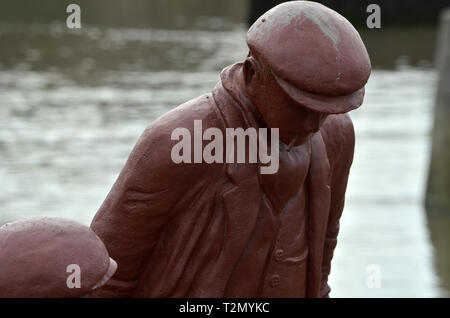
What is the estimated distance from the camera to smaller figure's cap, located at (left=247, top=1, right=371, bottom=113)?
2.53 meters

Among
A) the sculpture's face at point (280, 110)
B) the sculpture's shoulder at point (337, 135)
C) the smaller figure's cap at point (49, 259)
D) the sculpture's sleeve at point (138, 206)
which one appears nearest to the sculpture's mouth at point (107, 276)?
the smaller figure's cap at point (49, 259)

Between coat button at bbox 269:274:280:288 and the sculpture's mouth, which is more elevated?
the sculpture's mouth

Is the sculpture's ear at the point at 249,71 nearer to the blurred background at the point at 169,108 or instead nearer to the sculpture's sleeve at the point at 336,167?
the sculpture's sleeve at the point at 336,167

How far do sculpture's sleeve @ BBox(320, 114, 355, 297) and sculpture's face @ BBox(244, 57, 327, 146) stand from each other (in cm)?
28

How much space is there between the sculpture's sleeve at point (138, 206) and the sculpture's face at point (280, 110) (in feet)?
0.90

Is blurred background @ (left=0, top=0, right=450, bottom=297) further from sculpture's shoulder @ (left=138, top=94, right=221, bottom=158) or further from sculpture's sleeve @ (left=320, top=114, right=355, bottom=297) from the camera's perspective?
sculpture's shoulder @ (left=138, top=94, right=221, bottom=158)

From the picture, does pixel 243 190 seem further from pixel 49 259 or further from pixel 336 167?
pixel 49 259

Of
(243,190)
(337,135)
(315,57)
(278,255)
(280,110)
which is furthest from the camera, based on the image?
(337,135)

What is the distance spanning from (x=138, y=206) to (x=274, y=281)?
47cm

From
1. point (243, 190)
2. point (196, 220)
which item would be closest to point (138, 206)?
point (196, 220)

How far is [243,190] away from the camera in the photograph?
109 inches

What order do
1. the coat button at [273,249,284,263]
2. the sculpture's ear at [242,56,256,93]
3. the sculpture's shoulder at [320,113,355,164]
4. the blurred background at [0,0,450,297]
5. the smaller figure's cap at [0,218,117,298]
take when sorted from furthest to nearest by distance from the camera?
the blurred background at [0,0,450,297] → the sculpture's shoulder at [320,113,355,164] → the coat button at [273,249,284,263] → the sculpture's ear at [242,56,256,93] → the smaller figure's cap at [0,218,117,298]

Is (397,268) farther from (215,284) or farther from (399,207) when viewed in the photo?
(215,284)

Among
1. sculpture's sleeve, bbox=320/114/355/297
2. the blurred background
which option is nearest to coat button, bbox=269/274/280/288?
sculpture's sleeve, bbox=320/114/355/297
